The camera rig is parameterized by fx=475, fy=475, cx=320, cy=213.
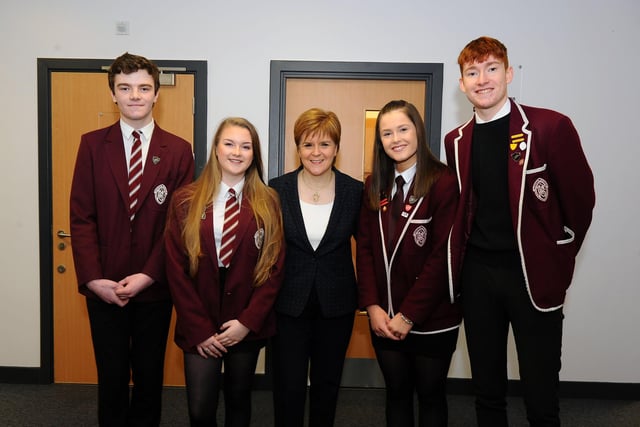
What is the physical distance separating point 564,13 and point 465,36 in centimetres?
64

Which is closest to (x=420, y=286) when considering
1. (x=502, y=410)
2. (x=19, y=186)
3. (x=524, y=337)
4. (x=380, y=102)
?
(x=524, y=337)

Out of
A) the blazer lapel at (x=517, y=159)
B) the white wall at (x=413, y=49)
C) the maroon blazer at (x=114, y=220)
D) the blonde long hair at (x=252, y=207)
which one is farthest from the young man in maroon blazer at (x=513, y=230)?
the white wall at (x=413, y=49)

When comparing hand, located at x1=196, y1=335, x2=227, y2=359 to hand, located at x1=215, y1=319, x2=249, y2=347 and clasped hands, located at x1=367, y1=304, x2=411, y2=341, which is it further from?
clasped hands, located at x1=367, y1=304, x2=411, y2=341

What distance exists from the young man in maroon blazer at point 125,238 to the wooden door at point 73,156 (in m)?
1.11

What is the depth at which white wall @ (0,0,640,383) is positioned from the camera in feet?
10.00

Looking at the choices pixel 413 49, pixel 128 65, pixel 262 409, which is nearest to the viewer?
pixel 128 65

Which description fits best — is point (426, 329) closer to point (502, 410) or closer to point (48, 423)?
point (502, 410)

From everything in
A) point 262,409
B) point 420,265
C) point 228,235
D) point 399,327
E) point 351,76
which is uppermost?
point 351,76

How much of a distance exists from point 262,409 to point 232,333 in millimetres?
1305

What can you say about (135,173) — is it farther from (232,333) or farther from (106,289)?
(232,333)

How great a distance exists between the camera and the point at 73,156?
315 cm

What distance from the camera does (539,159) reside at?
164 cm

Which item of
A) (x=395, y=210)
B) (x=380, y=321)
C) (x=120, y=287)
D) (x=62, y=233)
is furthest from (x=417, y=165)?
(x=62, y=233)

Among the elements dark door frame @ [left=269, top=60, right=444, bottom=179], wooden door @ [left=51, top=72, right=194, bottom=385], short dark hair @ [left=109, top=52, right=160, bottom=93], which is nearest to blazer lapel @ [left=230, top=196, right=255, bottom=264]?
short dark hair @ [left=109, top=52, right=160, bottom=93]
